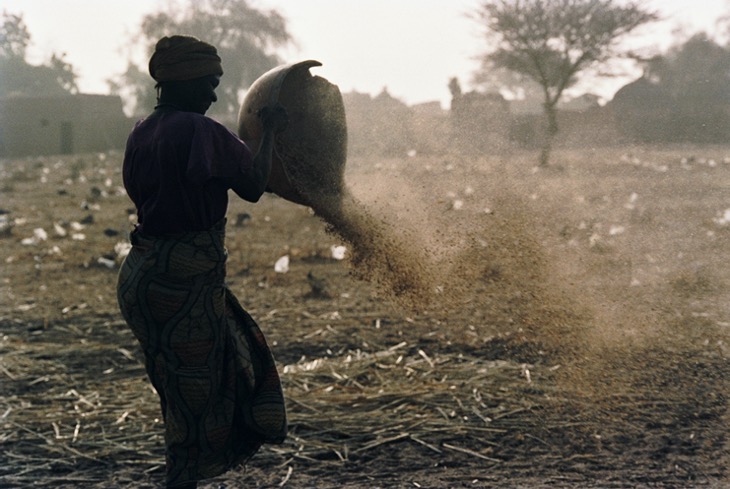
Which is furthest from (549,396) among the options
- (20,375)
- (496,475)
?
(20,375)

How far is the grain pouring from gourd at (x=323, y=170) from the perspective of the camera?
10.7 ft

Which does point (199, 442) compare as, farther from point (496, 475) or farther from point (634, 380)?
point (634, 380)

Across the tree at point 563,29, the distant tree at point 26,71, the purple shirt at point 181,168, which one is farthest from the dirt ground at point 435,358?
the distant tree at point 26,71

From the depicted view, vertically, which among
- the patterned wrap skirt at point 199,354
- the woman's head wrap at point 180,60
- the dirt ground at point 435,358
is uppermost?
the woman's head wrap at point 180,60

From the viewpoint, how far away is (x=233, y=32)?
42.2 m

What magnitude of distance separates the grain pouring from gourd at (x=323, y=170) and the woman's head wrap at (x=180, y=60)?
40cm

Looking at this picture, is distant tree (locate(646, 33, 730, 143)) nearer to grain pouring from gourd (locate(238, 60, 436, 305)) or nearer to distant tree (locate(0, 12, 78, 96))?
grain pouring from gourd (locate(238, 60, 436, 305))

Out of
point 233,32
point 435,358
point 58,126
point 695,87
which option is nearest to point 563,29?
point 695,87

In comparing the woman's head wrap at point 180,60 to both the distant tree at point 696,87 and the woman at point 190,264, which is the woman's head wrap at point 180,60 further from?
the distant tree at point 696,87

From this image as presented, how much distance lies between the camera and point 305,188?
3.36 meters

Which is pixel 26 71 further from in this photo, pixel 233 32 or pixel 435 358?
pixel 435 358

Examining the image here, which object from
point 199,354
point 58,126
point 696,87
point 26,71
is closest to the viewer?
point 199,354

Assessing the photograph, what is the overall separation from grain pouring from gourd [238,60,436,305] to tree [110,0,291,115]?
1490 inches

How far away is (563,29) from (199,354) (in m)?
14.8
